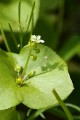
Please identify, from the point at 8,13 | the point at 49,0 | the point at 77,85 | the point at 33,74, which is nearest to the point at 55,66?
the point at 33,74

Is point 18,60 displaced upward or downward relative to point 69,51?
upward

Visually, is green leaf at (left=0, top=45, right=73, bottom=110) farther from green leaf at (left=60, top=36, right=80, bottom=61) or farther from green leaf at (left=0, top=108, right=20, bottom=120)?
green leaf at (left=60, top=36, right=80, bottom=61)

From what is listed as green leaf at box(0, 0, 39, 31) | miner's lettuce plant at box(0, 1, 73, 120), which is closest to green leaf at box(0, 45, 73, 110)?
miner's lettuce plant at box(0, 1, 73, 120)

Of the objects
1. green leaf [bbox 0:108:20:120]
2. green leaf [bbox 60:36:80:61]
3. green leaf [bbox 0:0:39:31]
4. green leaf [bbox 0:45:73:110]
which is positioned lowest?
green leaf [bbox 60:36:80:61]

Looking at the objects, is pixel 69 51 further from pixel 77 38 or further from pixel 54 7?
pixel 54 7

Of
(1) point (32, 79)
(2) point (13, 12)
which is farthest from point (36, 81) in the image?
(2) point (13, 12)

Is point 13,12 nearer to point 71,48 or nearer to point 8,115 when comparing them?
point 71,48

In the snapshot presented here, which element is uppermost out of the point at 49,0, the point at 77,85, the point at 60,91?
the point at 60,91

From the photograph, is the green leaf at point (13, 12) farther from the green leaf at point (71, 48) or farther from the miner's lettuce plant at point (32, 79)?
the miner's lettuce plant at point (32, 79)
